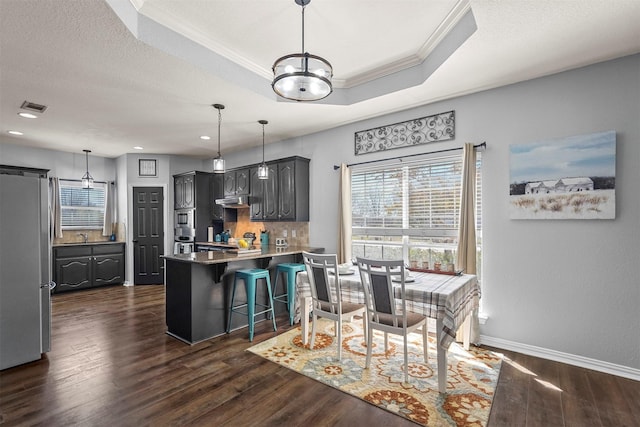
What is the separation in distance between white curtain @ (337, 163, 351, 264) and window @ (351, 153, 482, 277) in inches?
5.9

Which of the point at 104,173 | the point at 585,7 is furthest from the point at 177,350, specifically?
the point at 104,173

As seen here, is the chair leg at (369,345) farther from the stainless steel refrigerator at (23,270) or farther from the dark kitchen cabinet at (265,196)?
the stainless steel refrigerator at (23,270)

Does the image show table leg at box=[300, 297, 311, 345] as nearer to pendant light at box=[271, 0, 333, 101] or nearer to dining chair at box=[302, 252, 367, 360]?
dining chair at box=[302, 252, 367, 360]

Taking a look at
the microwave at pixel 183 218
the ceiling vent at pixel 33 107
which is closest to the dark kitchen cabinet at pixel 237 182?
the microwave at pixel 183 218

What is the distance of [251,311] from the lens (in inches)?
139

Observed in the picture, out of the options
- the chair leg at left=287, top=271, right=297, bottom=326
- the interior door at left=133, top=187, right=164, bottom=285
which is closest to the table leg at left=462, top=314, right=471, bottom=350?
the chair leg at left=287, top=271, right=297, bottom=326

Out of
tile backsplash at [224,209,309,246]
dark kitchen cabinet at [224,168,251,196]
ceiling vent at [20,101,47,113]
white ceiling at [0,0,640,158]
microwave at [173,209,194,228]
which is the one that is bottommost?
tile backsplash at [224,209,309,246]

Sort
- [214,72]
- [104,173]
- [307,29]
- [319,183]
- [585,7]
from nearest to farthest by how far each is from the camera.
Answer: [585,7] → [307,29] → [214,72] → [319,183] → [104,173]

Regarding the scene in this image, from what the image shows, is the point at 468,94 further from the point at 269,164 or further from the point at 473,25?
the point at 269,164

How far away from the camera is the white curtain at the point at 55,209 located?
603 cm

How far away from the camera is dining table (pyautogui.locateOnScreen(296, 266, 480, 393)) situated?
2424mm

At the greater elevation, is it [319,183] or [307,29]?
[307,29]

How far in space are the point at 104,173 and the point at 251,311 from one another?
560cm

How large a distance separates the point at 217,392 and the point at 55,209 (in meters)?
5.89
